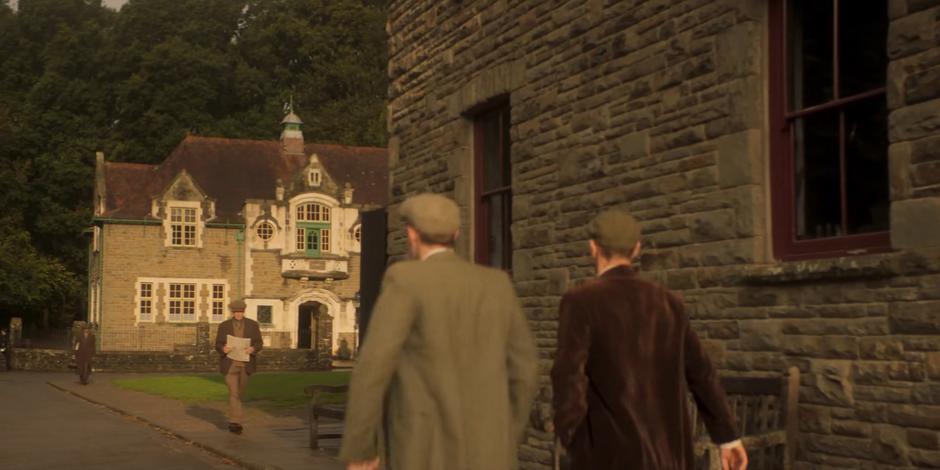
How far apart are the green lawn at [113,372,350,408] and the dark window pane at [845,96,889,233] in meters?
16.1

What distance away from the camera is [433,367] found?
5039 millimetres

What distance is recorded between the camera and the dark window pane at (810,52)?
8.15m

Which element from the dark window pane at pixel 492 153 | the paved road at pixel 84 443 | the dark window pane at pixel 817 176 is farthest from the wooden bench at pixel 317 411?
the dark window pane at pixel 817 176

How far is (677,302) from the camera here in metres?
5.44

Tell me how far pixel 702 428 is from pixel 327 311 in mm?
49948

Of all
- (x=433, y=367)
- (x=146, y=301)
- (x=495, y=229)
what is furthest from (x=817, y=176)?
(x=146, y=301)

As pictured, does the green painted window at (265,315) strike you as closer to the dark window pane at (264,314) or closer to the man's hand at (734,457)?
the dark window pane at (264,314)

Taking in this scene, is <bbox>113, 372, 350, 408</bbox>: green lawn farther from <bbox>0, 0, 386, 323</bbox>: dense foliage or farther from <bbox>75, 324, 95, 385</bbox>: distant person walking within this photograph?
<bbox>0, 0, 386, 323</bbox>: dense foliage

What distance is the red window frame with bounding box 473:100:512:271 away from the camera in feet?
42.2

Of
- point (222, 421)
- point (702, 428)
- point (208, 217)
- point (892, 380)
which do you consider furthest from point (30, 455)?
point (208, 217)

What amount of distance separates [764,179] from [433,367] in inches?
169

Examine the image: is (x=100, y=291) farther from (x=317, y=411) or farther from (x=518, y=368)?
(x=518, y=368)

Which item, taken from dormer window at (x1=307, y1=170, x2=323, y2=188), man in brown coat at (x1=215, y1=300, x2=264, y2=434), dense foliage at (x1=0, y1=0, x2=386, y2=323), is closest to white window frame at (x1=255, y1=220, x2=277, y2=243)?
dormer window at (x1=307, y1=170, x2=323, y2=188)

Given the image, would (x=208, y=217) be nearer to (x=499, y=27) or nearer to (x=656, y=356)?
(x=499, y=27)
